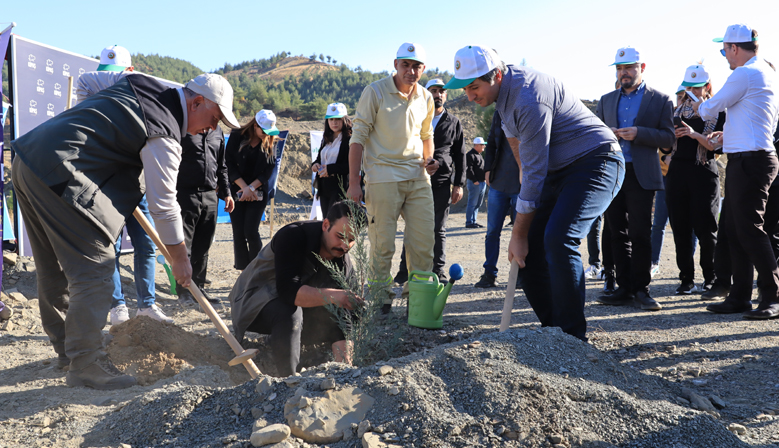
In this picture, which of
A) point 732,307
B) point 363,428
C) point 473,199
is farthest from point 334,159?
point 473,199

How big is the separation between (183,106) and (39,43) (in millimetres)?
4233

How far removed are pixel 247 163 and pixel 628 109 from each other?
3.77 m

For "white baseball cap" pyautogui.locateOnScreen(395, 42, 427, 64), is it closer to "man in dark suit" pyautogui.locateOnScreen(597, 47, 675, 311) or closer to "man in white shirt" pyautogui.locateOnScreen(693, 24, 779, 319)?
"man in dark suit" pyautogui.locateOnScreen(597, 47, 675, 311)

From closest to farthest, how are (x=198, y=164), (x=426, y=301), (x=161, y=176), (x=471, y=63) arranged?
(x=161, y=176)
(x=471, y=63)
(x=426, y=301)
(x=198, y=164)

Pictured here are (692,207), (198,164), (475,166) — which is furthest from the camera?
(475,166)

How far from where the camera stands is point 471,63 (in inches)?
117

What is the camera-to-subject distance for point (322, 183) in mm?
5883

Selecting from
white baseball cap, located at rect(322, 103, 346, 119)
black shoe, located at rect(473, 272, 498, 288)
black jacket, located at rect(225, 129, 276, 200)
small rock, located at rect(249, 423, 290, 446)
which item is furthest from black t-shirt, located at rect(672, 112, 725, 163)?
small rock, located at rect(249, 423, 290, 446)

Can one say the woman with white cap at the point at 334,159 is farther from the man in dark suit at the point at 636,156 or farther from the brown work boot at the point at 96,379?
the brown work boot at the point at 96,379

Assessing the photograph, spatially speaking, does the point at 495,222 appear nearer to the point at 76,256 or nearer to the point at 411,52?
the point at 411,52

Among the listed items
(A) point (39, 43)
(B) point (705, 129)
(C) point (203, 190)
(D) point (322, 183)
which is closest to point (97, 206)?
(C) point (203, 190)

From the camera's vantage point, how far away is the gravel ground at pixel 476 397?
2.13 m

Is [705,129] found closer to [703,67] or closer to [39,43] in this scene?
[703,67]

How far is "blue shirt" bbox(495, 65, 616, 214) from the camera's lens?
3.01 m
